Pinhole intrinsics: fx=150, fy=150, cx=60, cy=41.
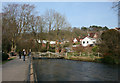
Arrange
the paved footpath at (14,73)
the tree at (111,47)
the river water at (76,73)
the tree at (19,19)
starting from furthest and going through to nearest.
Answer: the tree at (19,19), the tree at (111,47), the river water at (76,73), the paved footpath at (14,73)

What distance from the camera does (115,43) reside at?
20625mm

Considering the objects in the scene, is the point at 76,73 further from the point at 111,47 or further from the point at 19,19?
the point at 19,19

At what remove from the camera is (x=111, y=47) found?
21.4m

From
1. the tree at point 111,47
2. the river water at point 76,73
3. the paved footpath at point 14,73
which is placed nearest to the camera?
the paved footpath at point 14,73

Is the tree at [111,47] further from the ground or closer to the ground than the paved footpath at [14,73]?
further from the ground

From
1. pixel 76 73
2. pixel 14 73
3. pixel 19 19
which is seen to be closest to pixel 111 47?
pixel 76 73

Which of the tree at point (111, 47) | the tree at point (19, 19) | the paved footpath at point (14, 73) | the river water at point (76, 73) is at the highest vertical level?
the tree at point (19, 19)

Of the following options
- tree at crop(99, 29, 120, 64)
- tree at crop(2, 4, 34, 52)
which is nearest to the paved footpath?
tree at crop(99, 29, 120, 64)

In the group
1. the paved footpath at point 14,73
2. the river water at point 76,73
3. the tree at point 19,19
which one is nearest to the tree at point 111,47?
the river water at point 76,73

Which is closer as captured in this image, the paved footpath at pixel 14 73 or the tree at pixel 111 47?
the paved footpath at pixel 14 73

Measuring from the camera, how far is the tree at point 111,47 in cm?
2019

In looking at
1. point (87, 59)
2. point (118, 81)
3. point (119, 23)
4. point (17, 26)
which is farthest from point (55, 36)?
point (118, 81)

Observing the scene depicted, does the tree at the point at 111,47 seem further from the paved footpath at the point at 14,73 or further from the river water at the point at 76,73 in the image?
the paved footpath at the point at 14,73

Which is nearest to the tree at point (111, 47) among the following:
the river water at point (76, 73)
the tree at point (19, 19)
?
the river water at point (76, 73)
